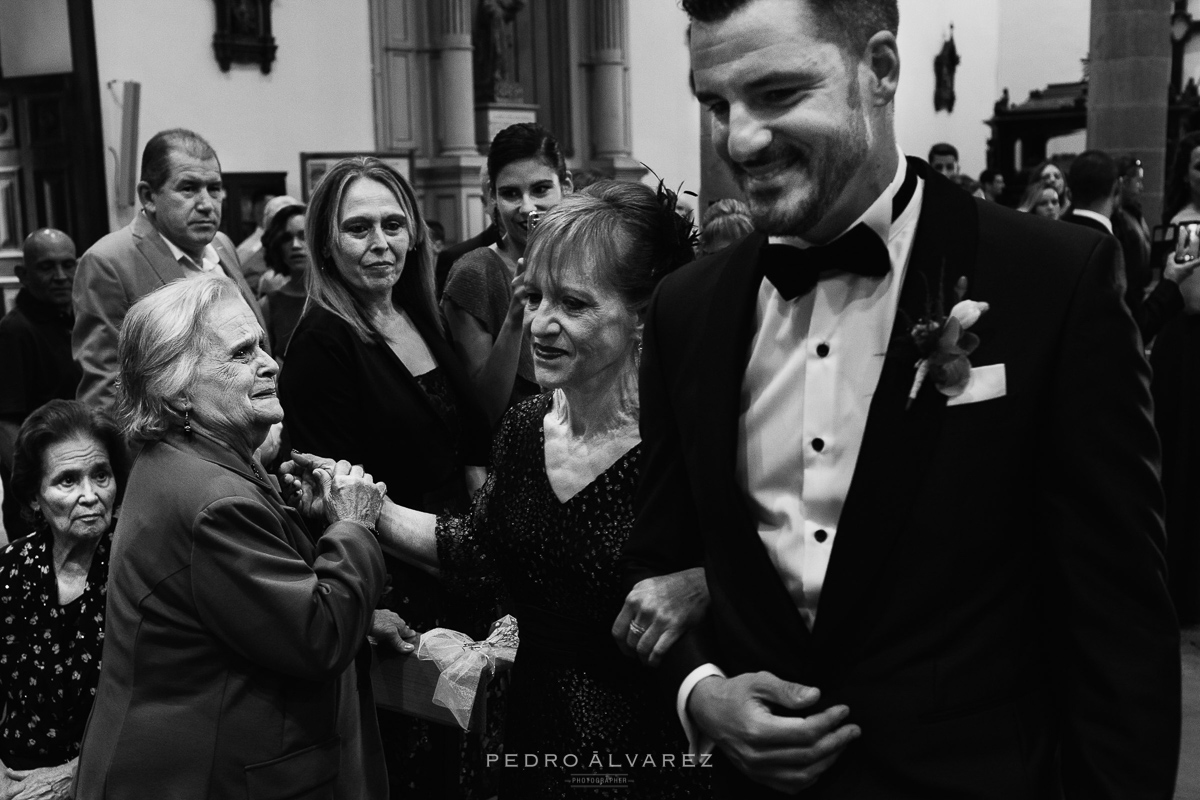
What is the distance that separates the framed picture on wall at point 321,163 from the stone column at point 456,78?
34.3 inches

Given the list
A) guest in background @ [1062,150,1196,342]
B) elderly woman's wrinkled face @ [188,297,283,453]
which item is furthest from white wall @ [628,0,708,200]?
elderly woman's wrinkled face @ [188,297,283,453]

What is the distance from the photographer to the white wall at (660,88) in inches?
577

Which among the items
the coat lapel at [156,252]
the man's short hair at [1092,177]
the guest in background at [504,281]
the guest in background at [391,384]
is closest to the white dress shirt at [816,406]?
the guest in background at [391,384]

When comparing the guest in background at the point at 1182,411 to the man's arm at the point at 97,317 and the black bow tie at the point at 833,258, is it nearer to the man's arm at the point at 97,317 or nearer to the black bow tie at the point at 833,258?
the man's arm at the point at 97,317

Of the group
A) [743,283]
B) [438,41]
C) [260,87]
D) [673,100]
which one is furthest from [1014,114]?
[743,283]

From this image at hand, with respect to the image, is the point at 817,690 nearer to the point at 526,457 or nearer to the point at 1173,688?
the point at 1173,688

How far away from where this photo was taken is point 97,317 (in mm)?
3980

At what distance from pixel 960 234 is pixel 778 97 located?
0.86 feet

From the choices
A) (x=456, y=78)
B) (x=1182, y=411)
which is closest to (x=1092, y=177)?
(x=1182, y=411)

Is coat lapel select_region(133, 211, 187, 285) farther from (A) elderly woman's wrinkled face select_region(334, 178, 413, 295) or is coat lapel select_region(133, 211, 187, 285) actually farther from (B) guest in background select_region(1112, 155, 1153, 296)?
(B) guest in background select_region(1112, 155, 1153, 296)

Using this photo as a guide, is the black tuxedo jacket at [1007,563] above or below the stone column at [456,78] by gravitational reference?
below

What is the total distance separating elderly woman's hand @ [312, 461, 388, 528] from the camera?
7.99ft

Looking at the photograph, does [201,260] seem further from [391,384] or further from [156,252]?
[391,384]

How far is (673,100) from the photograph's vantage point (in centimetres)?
1502
